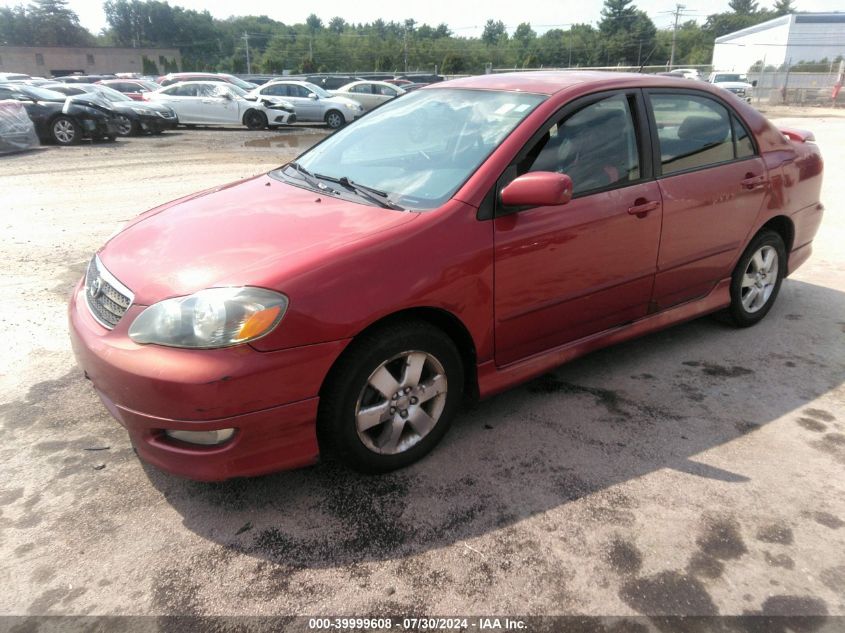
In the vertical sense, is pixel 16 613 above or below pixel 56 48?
below

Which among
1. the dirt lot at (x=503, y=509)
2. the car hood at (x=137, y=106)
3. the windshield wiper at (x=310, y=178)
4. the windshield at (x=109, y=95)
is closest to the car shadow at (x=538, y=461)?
the dirt lot at (x=503, y=509)

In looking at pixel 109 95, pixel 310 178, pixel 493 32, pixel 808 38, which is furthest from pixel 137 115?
pixel 493 32

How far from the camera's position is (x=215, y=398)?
2295 mm

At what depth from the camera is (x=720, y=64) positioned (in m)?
67.3

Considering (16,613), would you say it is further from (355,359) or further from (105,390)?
(355,359)

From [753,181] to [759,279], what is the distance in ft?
2.50

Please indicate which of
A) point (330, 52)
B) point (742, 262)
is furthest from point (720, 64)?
point (742, 262)

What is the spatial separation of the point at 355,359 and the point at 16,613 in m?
1.45

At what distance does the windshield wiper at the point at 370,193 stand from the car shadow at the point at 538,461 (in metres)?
1.20

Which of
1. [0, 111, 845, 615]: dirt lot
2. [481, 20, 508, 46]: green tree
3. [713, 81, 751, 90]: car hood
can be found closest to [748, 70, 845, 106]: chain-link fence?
[713, 81, 751, 90]: car hood

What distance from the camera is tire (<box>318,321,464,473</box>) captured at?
2568 mm

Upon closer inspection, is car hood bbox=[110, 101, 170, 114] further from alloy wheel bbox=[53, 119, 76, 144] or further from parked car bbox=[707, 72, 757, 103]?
parked car bbox=[707, 72, 757, 103]

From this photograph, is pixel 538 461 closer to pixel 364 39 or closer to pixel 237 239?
pixel 237 239

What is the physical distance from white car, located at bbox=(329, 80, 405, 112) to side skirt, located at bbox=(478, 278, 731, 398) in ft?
65.5
